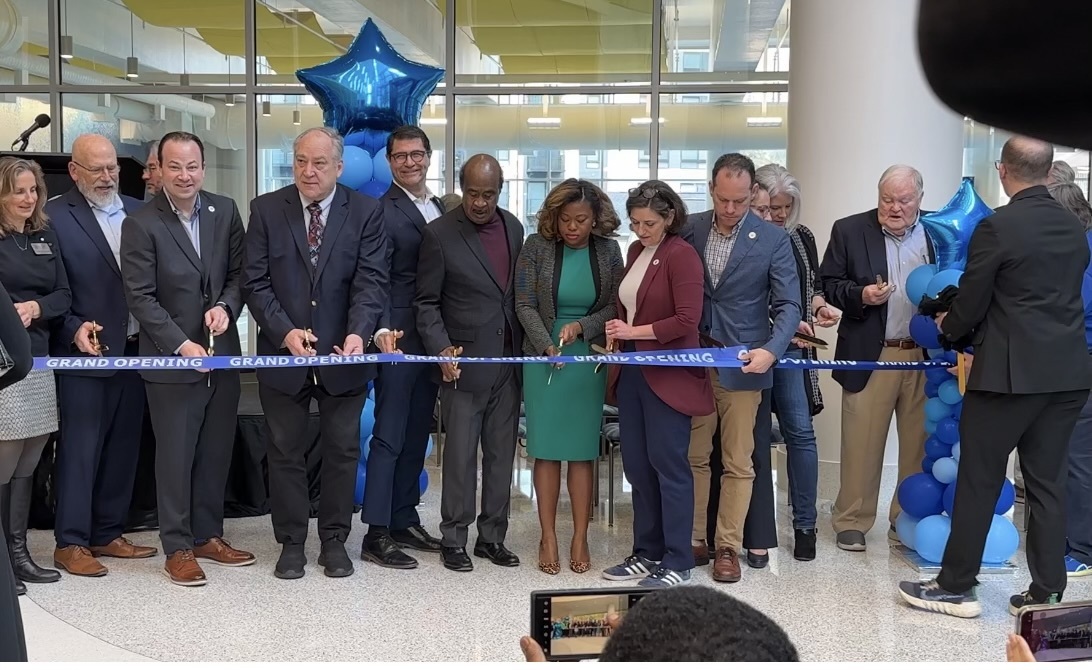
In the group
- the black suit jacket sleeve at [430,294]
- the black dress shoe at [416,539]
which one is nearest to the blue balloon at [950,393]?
the black suit jacket sleeve at [430,294]

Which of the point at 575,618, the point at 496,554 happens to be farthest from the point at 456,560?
the point at 575,618

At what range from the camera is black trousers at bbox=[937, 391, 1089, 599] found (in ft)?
13.1

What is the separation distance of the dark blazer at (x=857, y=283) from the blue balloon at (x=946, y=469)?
1.85ft

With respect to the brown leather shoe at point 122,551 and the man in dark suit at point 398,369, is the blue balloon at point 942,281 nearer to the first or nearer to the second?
the man in dark suit at point 398,369

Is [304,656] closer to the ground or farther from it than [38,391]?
closer to the ground

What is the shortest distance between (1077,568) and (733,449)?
1.55 meters

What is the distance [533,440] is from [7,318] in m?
2.88

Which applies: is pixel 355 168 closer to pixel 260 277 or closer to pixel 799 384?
pixel 260 277

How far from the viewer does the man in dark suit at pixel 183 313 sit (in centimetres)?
461

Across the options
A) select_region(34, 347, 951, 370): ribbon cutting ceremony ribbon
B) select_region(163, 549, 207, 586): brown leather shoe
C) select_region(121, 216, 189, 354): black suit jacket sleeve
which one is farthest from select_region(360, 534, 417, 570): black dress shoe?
select_region(121, 216, 189, 354): black suit jacket sleeve

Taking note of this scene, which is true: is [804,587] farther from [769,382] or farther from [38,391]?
[38,391]

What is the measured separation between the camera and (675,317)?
4500mm

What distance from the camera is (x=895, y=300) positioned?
508 cm

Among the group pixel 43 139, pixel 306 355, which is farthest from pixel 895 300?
pixel 43 139
